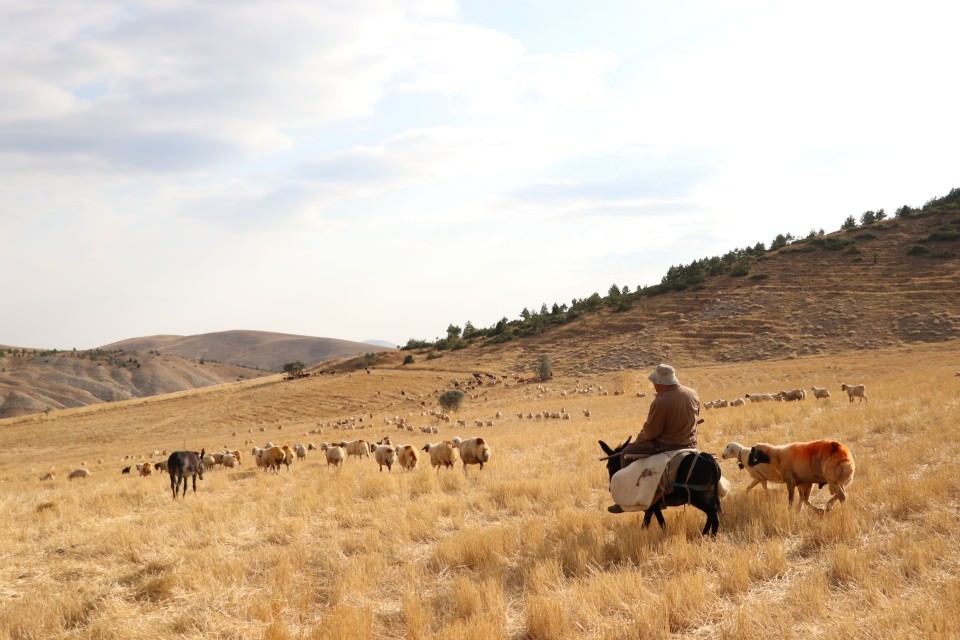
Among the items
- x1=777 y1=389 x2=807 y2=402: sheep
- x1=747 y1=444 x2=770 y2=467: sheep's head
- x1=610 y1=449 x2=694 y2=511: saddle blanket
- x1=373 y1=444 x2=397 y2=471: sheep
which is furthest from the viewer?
x1=777 y1=389 x2=807 y2=402: sheep

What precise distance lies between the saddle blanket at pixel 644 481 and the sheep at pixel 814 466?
1.97 m

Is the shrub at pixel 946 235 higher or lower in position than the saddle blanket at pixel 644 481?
higher

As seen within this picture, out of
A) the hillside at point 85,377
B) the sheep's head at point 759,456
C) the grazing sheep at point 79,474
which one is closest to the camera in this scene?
the sheep's head at point 759,456

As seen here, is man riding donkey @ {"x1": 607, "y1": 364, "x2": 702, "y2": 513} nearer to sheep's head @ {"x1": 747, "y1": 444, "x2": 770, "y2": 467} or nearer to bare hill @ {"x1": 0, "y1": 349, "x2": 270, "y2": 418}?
sheep's head @ {"x1": 747, "y1": 444, "x2": 770, "y2": 467}

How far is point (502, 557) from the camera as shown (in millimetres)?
7086

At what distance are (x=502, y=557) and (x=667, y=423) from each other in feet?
8.66

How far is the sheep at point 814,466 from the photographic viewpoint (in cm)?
751

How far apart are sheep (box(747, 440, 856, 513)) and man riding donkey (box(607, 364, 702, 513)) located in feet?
5.33

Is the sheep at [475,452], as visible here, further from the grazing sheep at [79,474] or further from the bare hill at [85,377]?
the bare hill at [85,377]

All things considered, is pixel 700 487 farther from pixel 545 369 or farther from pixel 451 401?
pixel 545 369

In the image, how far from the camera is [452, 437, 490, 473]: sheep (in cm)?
1459

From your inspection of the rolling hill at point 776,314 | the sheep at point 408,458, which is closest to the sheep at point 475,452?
the sheep at point 408,458

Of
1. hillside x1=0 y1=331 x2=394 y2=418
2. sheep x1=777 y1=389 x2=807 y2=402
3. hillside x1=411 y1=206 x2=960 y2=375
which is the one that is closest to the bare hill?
hillside x1=0 y1=331 x2=394 y2=418

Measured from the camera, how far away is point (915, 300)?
180 feet
